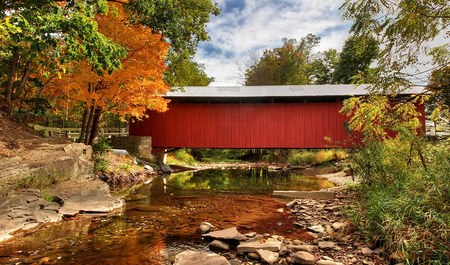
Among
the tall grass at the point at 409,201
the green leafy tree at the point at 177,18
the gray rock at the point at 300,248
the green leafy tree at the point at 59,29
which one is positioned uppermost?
the green leafy tree at the point at 177,18

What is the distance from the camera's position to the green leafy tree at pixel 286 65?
3070 cm

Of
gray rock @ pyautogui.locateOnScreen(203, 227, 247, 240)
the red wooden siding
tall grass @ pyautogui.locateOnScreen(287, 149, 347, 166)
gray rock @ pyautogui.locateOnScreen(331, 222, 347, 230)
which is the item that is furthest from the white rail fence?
tall grass @ pyautogui.locateOnScreen(287, 149, 347, 166)

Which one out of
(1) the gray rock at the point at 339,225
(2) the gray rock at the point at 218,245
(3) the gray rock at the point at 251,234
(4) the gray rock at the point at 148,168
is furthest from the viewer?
(4) the gray rock at the point at 148,168

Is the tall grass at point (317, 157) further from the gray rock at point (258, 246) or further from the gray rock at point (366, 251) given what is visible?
the gray rock at point (258, 246)

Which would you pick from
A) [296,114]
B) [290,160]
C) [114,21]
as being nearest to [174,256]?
[114,21]

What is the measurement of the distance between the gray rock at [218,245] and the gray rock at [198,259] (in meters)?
0.46

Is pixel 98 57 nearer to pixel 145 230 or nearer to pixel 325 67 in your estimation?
pixel 145 230

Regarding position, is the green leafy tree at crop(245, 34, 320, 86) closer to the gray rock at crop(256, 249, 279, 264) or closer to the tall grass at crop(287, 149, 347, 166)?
the tall grass at crop(287, 149, 347, 166)

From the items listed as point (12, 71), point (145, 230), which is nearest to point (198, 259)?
point (145, 230)

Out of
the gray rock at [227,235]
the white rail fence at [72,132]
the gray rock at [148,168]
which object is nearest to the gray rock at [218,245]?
the gray rock at [227,235]

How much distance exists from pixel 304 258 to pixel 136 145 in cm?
1255

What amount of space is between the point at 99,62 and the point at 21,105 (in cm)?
624

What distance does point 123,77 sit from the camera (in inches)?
383

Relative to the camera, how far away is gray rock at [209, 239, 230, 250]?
172 inches
